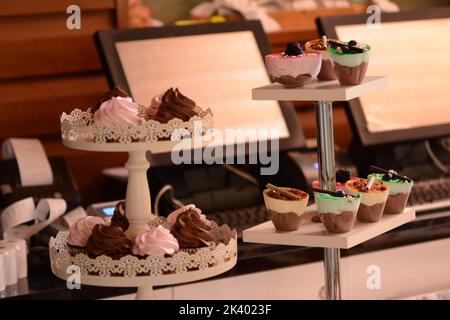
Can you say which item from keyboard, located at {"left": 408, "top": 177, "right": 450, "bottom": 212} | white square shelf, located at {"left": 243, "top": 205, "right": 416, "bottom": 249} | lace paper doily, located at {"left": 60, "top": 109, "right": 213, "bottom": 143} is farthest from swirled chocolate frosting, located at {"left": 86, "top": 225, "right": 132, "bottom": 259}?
keyboard, located at {"left": 408, "top": 177, "right": 450, "bottom": 212}

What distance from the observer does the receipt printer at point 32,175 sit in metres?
2.88

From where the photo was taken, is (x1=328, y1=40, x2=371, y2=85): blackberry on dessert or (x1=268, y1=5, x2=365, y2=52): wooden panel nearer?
(x1=328, y1=40, x2=371, y2=85): blackberry on dessert

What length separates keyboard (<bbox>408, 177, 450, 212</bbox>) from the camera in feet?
9.77

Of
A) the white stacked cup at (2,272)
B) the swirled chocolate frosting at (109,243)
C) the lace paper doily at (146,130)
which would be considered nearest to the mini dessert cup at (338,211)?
the lace paper doily at (146,130)

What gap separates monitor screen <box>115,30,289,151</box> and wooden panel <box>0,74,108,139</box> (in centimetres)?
37

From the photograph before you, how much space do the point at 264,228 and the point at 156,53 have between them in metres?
1.08

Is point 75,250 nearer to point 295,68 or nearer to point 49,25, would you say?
point 295,68

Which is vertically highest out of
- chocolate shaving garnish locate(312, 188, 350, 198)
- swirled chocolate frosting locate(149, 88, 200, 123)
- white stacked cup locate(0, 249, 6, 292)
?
swirled chocolate frosting locate(149, 88, 200, 123)

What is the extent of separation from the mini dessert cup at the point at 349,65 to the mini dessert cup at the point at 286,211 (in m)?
0.27

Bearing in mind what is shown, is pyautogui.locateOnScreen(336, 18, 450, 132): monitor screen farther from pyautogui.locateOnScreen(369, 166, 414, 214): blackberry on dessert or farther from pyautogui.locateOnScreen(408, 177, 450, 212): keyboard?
pyautogui.locateOnScreen(369, 166, 414, 214): blackberry on dessert

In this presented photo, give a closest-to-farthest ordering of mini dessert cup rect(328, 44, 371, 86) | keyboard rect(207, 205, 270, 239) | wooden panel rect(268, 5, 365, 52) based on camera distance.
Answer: mini dessert cup rect(328, 44, 371, 86) < keyboard rect(207, 205, 270, 239) < wooden panel rect(268, 5, 365, 52)

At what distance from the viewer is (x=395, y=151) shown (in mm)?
3305

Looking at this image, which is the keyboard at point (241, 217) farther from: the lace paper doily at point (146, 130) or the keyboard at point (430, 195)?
the lace paper doily at point (146, 130)
